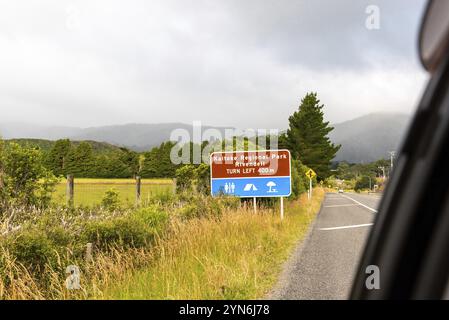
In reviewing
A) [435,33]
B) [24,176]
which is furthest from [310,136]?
[435,33]

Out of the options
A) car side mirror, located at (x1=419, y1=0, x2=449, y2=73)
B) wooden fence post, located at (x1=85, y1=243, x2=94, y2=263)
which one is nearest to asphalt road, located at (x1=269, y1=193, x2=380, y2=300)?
car side mirror, located at (x1=419, y1=0, x2=449, y2=73)

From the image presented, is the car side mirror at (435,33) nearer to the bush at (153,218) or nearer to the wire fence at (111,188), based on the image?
the bush at (153,218)

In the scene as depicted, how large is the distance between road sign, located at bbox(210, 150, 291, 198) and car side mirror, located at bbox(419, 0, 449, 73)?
12348 mm

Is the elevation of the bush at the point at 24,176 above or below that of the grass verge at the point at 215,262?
above

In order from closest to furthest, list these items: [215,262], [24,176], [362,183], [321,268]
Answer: [215,262] → [321,268] → [24,176] → [362,183]

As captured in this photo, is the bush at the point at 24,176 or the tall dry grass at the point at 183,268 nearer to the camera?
the tall dry grass at the point at 183,268

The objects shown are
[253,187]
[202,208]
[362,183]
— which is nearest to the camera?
[202,208]

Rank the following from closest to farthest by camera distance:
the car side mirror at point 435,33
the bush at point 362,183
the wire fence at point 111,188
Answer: the car side mirror at point 435,33 → the wire fence at point 111,188 → the bush at point 362,183

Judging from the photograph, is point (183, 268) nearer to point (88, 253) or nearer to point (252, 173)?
point (88, 253)

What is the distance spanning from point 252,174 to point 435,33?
12.7 meters

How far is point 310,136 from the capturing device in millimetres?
58938

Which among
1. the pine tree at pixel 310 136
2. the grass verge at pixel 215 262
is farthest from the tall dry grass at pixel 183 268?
the pine tree at pixel 310 136

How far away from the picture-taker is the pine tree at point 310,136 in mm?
58906

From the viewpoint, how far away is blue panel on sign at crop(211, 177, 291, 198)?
1322cm
